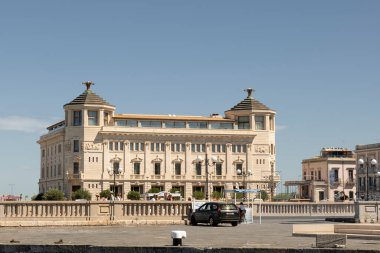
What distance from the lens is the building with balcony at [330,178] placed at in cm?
13075

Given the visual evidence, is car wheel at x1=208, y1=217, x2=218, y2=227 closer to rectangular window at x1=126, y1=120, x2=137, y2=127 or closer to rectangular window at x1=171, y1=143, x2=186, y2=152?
rectangular window at x1=126, y1=120, x2=137, y2=127

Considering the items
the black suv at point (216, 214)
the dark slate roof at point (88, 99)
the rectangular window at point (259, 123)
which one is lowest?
the black suv at point (216, 214)

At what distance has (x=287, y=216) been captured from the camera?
53125mm

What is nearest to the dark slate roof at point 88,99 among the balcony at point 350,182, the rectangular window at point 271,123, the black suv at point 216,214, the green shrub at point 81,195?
the green shrub at point 81,195

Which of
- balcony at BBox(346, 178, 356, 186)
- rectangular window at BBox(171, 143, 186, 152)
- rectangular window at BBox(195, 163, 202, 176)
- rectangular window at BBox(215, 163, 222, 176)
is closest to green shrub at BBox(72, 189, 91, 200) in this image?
rectangular window at BBox(171, 143, 186, 152)

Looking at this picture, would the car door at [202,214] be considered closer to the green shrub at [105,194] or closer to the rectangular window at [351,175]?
the green shrub at [105,194]

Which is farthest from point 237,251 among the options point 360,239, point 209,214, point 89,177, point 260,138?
point 260,138

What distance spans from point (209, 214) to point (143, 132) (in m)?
78.4

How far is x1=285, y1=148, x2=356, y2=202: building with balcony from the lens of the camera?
131m

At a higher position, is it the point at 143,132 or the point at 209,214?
the point at 143,132

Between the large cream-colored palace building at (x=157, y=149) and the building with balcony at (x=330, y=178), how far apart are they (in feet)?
37.9

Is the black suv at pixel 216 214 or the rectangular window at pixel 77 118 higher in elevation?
the rectangular window at pixel 77 118

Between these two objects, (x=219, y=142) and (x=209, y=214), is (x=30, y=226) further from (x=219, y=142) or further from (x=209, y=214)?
(x=219, y=142)

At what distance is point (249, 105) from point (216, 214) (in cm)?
8761
